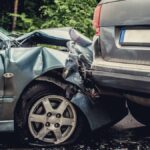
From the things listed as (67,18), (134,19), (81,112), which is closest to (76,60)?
(81,112)

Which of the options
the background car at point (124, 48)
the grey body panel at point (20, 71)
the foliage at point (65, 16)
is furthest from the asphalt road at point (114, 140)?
the foliage at point (65, 16)

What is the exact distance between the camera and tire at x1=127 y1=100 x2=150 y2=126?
558cm

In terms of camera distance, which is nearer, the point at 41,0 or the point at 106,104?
the point at 106,104

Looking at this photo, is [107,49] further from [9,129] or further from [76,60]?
[9,129]

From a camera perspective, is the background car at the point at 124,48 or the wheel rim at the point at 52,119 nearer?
the background car at the point at 124,48

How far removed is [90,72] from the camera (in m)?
4.88

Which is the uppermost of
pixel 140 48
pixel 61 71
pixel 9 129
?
pixel 140 48

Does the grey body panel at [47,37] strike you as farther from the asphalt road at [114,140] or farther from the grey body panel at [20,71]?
the asphalt road at [114,140]

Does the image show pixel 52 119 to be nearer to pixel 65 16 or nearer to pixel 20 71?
pixel 20 71

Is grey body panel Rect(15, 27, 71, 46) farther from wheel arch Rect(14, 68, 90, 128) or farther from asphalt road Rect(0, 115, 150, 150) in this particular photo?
asphalt road Rect(0, 115, 150, 150)

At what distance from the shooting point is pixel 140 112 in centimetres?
566

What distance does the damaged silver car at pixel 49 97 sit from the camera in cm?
498

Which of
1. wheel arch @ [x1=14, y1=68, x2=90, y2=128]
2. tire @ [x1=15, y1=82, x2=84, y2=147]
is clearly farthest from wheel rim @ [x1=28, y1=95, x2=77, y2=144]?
wheel arch @ [x1=14, y1=68, x2=90, y2=128]

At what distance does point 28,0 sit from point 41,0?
1.38ft
